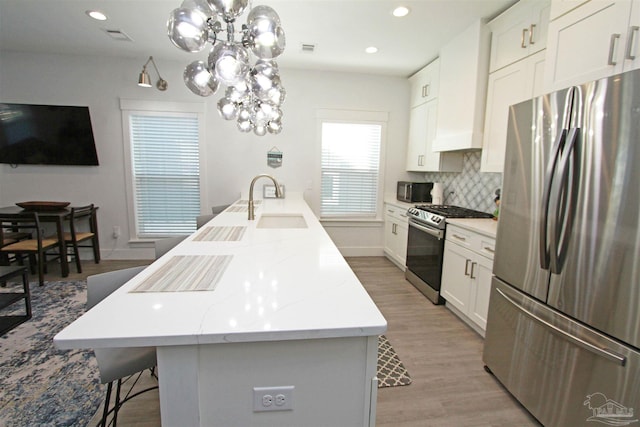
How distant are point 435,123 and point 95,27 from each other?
3808 millimetres

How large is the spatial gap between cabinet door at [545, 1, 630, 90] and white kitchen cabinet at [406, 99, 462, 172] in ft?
5.69

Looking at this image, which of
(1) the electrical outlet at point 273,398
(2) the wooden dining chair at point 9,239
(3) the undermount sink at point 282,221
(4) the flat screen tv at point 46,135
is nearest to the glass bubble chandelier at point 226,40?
(3) the undermount sink at point 282,221

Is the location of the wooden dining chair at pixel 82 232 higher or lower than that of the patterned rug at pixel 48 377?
higher

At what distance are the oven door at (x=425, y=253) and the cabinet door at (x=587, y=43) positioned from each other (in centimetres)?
156

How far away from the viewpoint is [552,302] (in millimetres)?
1475

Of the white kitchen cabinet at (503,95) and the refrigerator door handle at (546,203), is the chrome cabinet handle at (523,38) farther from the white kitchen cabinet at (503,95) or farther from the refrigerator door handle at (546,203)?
the refrigerator door handle at (546,203)

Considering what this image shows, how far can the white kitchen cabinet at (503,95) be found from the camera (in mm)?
2178

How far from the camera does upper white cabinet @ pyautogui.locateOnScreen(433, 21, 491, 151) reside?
8.77 ft

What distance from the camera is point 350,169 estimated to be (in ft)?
14.5

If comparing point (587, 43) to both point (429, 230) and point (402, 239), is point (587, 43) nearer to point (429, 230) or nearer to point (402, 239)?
point (429, 230)

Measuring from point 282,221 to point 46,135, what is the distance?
3.68 metres

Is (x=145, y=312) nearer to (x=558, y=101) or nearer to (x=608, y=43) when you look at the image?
(x=558, y=101)

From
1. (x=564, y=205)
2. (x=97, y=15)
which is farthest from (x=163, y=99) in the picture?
(x=564, y=205)

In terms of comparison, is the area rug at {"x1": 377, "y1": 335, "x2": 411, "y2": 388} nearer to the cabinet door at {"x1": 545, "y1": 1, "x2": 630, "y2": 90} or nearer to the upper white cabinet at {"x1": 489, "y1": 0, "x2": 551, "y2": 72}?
the cabinet door at {"x1": 545, "y1": 1, "x2": 630, "y2": 90}
